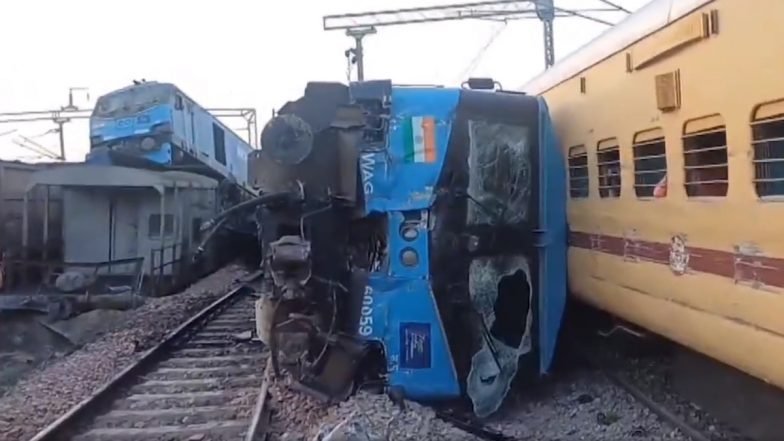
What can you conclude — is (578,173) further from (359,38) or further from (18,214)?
(359,38)

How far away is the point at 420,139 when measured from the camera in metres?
6.29

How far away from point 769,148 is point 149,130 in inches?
623

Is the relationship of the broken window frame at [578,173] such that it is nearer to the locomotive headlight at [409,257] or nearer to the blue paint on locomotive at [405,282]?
the blue paint on locomotive at [405,282]

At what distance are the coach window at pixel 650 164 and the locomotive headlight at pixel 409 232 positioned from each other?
1.48 metres

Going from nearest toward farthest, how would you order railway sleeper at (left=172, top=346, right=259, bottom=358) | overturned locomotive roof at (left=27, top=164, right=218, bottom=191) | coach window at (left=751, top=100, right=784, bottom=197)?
1. coach window at (left=751, top=100, right=784, bottom=197)
2. railway sleeper at (left=172, top=346, right=259, bottom=358)
3. overturned locomotive roof at (left=27, top=164, right=218, bottom=191)

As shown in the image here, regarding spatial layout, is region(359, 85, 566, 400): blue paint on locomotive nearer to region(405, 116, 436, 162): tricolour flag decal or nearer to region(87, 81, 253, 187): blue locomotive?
region(405, 116, 436, 162): tricolour flag decal

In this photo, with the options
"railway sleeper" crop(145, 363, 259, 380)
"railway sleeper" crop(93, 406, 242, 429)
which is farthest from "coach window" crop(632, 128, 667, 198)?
"railway sleeper" crop(145, 363, 259, 380)

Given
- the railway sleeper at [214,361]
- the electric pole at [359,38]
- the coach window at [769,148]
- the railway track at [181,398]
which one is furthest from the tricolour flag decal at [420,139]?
the electric pole at [359,38]

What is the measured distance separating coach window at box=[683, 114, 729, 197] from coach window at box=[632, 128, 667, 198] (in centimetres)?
35

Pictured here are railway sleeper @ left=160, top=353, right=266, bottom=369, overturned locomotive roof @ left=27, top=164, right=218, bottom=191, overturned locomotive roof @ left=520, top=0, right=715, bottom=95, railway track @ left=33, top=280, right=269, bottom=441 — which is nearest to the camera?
overturned locomotive roof @ left=520, top=0, right=715, bottom=95

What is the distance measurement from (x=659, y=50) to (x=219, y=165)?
17.2 meters

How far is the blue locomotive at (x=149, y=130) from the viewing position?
18516mm

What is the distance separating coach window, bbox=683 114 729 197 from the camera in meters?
4.70

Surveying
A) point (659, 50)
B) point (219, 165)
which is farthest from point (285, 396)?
point (219, 165)
